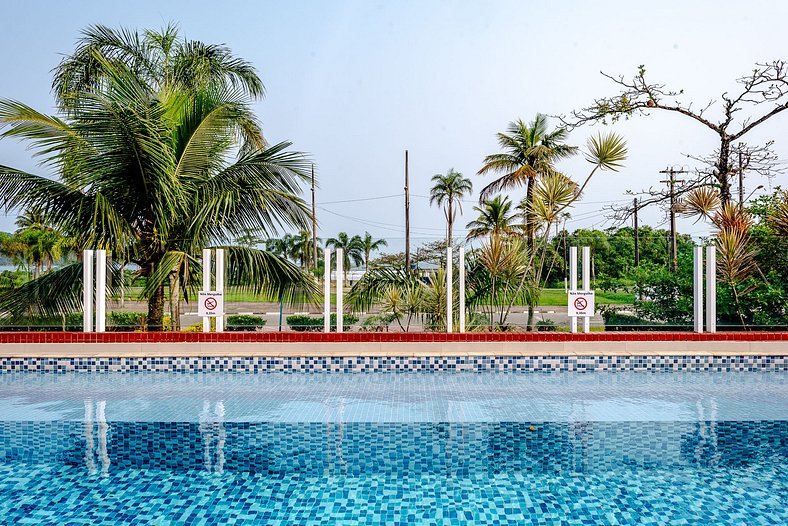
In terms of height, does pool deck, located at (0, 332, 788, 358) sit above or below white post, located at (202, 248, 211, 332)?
below

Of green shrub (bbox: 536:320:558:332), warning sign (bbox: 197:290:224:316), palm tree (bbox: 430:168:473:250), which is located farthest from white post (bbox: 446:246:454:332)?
palm tree (bbox: 430:168:473:250)

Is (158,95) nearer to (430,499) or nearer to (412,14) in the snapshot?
(412,14)

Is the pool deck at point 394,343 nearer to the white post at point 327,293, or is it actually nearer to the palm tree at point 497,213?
the white post at point 327,293

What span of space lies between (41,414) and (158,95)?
243 inches

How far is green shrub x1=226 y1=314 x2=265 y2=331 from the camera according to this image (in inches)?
400

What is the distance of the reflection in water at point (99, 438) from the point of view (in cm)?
503

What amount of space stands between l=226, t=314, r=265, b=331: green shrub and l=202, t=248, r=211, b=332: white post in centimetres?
31

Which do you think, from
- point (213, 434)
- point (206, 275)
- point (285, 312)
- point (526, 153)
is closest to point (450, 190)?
point (526, 153)

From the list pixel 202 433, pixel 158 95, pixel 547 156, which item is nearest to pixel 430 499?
pixel 202 433

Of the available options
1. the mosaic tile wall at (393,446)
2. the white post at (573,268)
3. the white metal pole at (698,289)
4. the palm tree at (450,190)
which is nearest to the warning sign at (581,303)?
the white post at (573,268)

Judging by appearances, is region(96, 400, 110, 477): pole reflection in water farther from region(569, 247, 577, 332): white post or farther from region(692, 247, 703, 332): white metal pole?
region(692, 247, 703, 332): white metal pole

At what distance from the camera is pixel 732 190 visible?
1284 centimetres

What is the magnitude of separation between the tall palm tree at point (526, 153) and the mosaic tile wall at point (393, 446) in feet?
62.4

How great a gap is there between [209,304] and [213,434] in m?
4.36
